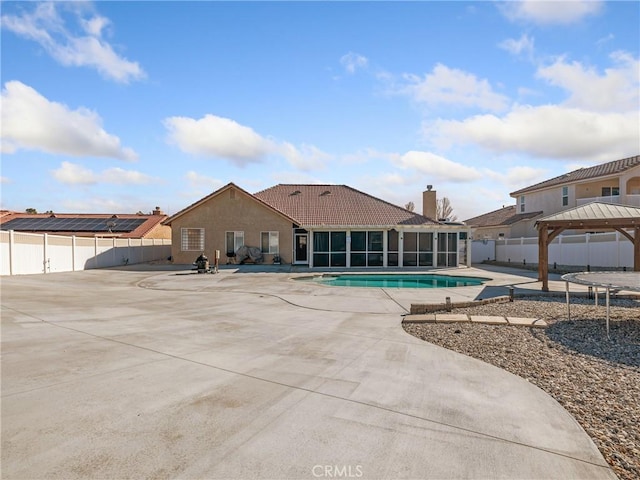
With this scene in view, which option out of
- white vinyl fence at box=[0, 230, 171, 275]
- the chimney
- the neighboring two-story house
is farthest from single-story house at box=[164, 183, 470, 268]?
the neighboring two-story house

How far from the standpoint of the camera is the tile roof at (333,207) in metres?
25.9

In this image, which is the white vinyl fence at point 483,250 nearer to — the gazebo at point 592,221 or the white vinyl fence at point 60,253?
the gazebo at point 592,221

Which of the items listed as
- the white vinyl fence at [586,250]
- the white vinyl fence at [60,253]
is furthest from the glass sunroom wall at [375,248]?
the white vinyl fence at [60,253]

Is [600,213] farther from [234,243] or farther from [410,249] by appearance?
[234,243]

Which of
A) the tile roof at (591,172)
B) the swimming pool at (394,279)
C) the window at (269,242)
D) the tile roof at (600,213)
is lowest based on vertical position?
the swimming pool at (394,279)

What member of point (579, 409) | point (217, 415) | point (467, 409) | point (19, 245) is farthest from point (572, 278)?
point (19, 245)

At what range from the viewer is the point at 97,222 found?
36625mm

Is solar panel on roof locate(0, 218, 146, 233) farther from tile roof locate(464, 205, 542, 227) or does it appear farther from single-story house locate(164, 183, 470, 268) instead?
tile roof locate(464, 205, 542, 227)

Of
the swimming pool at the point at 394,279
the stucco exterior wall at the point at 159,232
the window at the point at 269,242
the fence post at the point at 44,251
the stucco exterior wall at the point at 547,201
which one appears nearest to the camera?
the swimming pool at the point at 394,279

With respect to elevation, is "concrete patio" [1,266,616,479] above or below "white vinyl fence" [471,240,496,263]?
below

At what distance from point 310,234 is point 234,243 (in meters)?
5.46

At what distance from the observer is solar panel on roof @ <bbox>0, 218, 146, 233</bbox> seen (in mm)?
33906

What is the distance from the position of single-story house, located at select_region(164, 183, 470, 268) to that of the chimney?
10.5 ft

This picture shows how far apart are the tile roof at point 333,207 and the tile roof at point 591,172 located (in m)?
12.7
